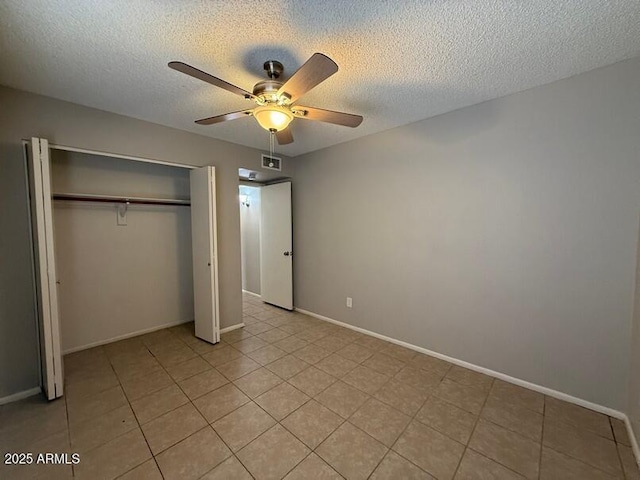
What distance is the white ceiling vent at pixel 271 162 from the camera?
3615mm

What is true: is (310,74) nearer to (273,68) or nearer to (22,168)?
(273,68)

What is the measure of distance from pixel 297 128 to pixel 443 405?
9.60 ft

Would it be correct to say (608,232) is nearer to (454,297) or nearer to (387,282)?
(454,297)

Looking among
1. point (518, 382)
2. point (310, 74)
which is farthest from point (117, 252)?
point (518, 382)

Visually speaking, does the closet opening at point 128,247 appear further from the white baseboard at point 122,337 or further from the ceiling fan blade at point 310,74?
the ceiling fan blade at point 310,74

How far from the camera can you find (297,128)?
9.32 feet

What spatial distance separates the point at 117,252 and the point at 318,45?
10.1 ft

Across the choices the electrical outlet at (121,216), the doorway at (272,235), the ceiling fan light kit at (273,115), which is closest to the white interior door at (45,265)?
the electrical outlet at (121,216)

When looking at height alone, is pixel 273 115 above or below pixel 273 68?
Result: below

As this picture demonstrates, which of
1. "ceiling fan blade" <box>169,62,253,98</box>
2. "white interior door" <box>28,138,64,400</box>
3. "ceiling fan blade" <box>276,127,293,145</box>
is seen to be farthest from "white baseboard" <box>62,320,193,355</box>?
"ceiling fan blade" <box>169,62,253,98</box>

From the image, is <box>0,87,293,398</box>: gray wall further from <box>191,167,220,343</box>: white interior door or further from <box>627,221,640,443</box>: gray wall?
<box>627,221,640,443</box>: gray wall

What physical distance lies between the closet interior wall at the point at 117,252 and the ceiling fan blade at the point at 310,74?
2.55 m

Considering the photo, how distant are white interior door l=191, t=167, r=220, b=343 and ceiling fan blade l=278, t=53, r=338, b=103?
1.67m

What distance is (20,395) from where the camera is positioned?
80.1 inches
